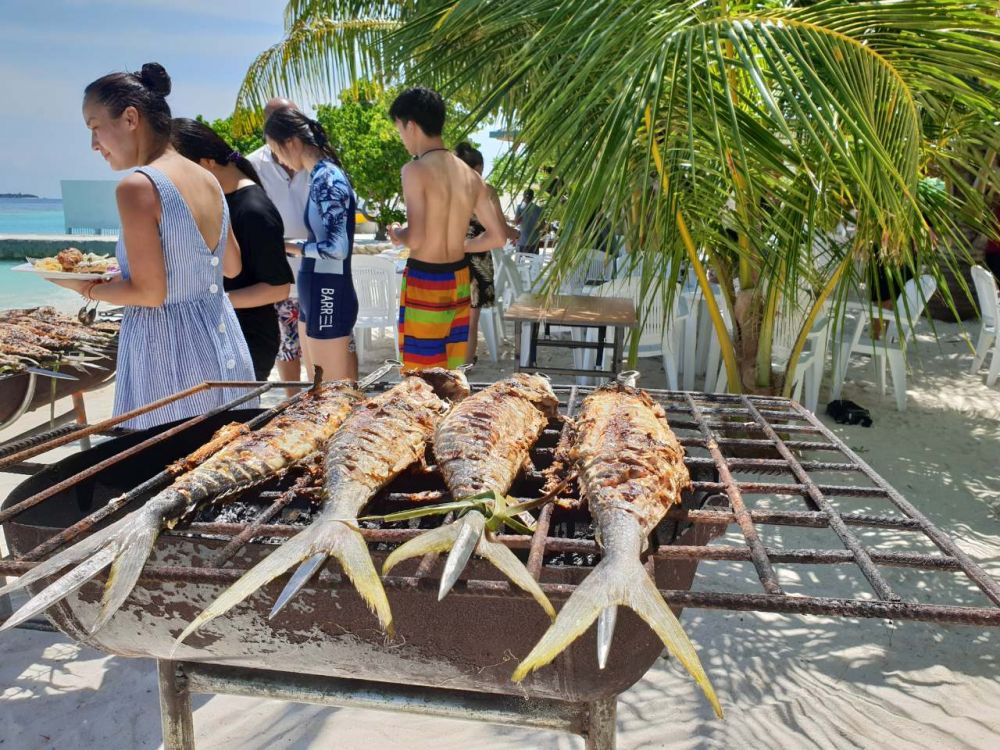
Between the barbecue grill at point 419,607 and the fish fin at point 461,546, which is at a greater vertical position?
the fish fin at point 461,546

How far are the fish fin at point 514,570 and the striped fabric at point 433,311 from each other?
10.2 ft

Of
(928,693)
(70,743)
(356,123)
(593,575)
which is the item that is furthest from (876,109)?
(356,123)

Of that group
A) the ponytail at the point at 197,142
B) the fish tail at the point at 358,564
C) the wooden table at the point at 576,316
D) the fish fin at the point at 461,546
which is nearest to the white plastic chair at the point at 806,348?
the wooden table at the point at 576,316

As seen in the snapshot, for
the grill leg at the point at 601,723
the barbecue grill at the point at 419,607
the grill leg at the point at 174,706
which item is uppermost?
the barbecue grill at the point at 419,607

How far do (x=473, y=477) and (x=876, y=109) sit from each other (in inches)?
107

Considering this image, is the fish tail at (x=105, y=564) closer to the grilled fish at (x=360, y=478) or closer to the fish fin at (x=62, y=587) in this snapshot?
the fish fin at (x=62, y=587)

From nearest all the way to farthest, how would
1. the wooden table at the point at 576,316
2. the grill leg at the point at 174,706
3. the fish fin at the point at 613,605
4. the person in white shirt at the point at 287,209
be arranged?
the fish fin at the point at 613,605
the grill leg at the point at 174,706
the wooden table at the point at 576,316
the person in white shirt at the point at 287,209

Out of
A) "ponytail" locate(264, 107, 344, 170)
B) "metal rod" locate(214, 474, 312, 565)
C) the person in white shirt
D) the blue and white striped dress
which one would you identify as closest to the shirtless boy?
"ponytail" locate(264, 107, 344, 170)

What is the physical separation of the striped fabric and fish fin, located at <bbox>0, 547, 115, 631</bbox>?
306 cm

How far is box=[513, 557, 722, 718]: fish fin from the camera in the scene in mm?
1041

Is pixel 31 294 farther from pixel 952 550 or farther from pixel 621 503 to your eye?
pixel 952 550

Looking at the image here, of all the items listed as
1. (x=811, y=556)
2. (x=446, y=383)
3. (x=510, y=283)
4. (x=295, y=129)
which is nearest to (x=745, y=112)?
(x=446, y=383)

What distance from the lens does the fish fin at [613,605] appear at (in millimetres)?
1041

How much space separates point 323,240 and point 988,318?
7428mm
